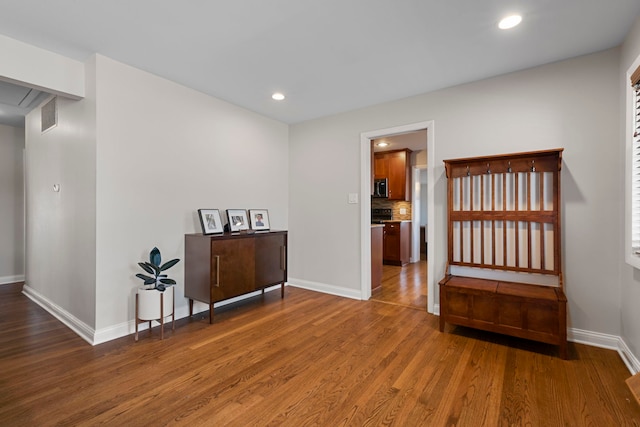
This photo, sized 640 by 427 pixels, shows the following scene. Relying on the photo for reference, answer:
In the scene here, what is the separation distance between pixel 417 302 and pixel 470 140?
6.39 feet

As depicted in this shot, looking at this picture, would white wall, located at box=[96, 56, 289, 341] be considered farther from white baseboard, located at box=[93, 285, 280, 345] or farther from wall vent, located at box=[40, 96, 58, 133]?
wall vent, located at box=[40, 96, 58, 133]

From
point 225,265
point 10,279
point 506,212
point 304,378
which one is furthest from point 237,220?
point 10,279

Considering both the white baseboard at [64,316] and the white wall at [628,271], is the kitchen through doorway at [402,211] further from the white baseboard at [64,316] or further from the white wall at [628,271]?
the white baseboard at [64,316]

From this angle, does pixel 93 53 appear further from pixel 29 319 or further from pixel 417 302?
pixel 417 302

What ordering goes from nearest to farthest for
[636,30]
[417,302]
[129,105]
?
[636,30] → [129,105] → [417,302]

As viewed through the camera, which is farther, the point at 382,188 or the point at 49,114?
the point at 382,188

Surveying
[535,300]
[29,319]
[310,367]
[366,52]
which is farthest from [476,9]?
[29,319]

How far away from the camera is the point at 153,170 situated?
2910mm

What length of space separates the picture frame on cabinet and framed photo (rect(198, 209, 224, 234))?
12cm

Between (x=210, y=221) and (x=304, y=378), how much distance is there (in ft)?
6.40

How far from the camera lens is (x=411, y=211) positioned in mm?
6648

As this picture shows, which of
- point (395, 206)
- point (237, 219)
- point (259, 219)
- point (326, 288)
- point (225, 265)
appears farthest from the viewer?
point (395, 206)

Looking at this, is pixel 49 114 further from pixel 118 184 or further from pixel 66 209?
pixel 118 184

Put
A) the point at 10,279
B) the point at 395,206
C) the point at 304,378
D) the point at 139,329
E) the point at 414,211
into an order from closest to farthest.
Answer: the point at 304,378, the point at 139,329, the point at 10,279, the point at 414,211, the point at 395,206
